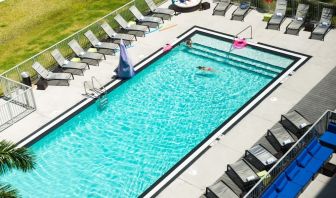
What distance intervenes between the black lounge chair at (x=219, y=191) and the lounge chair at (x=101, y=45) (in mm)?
11767

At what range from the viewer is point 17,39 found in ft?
98.6

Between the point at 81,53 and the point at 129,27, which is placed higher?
the point at 129,27

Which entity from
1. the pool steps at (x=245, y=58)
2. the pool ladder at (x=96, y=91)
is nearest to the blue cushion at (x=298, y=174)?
the pool steps at (x=245, y=58)

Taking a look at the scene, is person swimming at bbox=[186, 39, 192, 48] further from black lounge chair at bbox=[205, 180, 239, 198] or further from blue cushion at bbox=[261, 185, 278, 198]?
blue cushion at bbox=[261, 185, 278, 198]

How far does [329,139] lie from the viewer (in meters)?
19.6

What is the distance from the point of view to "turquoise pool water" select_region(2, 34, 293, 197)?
20203mm

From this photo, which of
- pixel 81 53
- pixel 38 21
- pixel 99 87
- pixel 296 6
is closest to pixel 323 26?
pixel 296 6

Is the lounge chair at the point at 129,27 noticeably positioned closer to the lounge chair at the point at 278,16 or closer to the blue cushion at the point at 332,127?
the lounge chair at the point at 278,16

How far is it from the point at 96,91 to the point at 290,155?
1001cm

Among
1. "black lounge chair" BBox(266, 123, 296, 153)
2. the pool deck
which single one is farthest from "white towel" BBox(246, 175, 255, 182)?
"black lounge chair" BBox(266, 123, 296, 153)

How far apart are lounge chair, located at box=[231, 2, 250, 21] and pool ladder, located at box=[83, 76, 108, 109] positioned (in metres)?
8.92

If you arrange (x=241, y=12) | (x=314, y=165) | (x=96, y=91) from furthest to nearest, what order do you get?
(x=241, y=12), (x=96, y=91), (x=314, y=165)

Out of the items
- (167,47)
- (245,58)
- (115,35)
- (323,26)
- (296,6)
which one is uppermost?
(296,6)

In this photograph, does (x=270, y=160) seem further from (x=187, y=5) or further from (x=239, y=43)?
(x=187, y=5)
